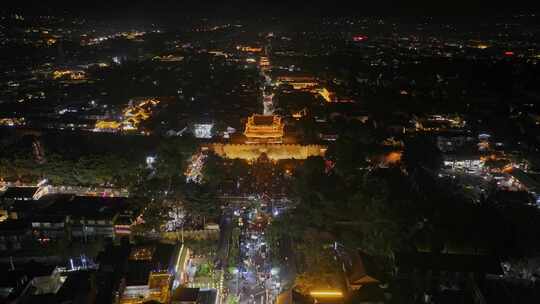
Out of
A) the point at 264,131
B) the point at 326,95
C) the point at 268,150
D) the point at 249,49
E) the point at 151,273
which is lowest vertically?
the point at 151,273

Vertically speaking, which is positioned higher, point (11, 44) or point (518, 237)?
point (11, 44)

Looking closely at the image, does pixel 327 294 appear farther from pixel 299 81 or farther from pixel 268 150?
pixel 299 81

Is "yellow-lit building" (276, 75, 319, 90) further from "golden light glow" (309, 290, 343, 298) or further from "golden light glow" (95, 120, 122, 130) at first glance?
"golden light glow" (309, 290, 343, 298)

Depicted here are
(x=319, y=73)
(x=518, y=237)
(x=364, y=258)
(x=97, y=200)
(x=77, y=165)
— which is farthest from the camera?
(x=319, y=73)

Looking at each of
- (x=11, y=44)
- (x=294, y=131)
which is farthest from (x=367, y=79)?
(x=11, y=44)

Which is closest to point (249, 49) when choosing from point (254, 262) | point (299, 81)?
point (299, 81)

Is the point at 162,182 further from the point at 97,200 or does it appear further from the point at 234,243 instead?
the point at 234,243

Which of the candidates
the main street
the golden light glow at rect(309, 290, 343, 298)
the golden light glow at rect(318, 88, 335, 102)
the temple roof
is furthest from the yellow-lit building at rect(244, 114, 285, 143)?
the golden light glow at rect(309, 290, 343, 298)

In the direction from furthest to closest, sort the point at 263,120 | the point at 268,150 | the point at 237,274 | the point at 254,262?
1. the point at 263,120
2. the point at 268,150
3. the point at 254,262
4. the point at 237,274

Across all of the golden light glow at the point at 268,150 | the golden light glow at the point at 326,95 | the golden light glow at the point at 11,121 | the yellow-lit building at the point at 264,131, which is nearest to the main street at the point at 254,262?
the golden light glow at the point at 268,150
